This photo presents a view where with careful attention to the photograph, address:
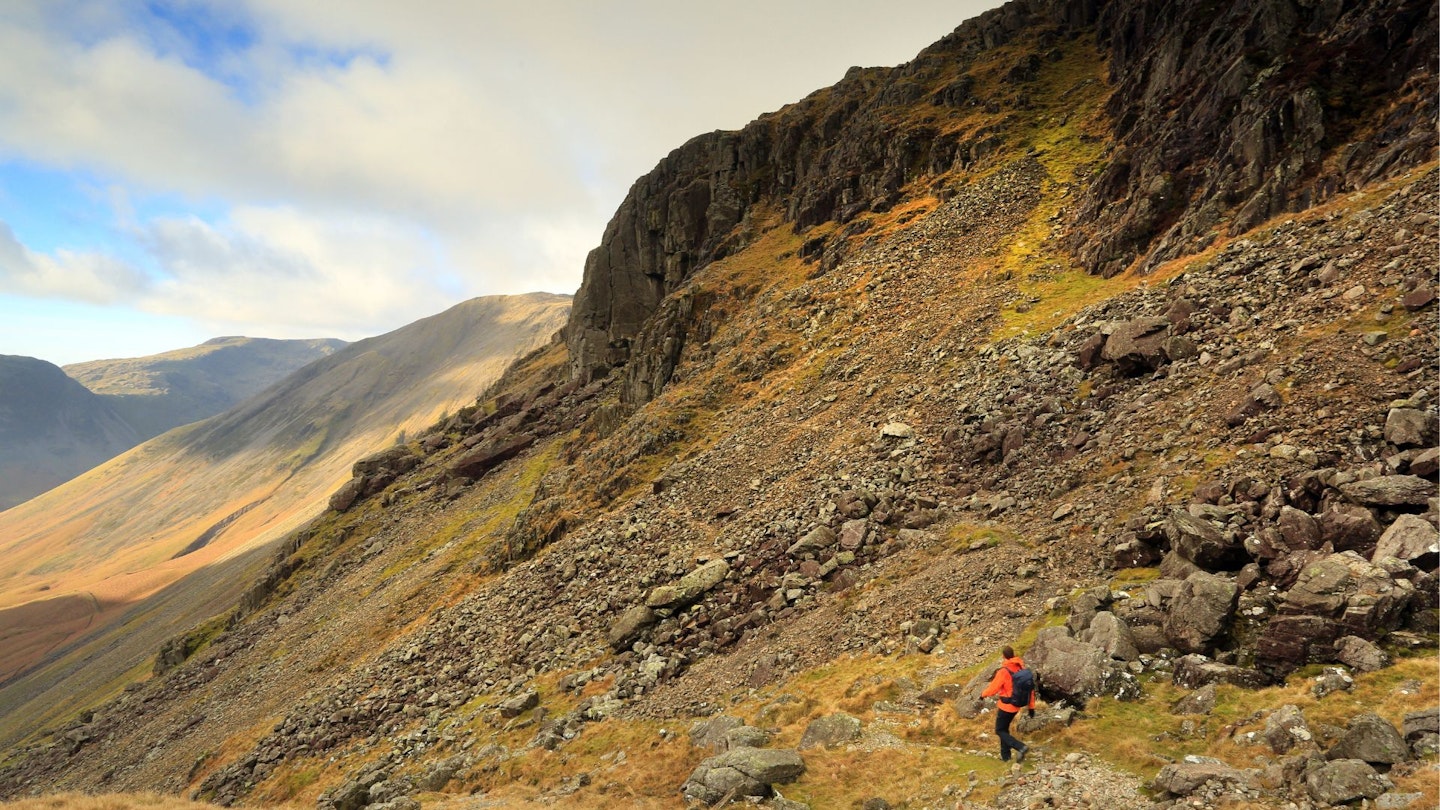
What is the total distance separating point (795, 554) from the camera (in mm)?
27562

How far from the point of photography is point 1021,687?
1396cm

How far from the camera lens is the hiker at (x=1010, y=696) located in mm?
13625

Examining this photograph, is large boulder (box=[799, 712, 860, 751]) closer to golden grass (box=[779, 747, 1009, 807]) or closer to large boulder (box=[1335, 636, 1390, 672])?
golden grass (box=[779, 747, 1009, 807])

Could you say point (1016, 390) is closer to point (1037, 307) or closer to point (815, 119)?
point (1037, 307)

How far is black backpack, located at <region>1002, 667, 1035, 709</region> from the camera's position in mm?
13828

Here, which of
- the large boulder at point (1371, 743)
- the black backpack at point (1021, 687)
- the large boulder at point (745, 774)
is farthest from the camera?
the large boulder at point (745, 774)

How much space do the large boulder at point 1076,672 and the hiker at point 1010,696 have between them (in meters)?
1.05

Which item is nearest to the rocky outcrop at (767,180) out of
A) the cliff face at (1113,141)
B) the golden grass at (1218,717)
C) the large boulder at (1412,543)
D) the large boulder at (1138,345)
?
the cliff face at (1113,141)

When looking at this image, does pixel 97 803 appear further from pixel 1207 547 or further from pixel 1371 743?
pixel 1207 547

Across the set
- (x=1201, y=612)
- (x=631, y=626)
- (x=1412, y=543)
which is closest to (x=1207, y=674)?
(x=1201, y=612)

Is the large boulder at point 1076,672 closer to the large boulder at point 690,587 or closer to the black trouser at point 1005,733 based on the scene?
the black trouser at point 1005,733

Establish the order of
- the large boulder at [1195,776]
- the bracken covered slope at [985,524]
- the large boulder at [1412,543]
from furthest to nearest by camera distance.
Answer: the bracken covered slope at [985,524] → the large boulder at [1412,543] → the large boulder at [1195,776]

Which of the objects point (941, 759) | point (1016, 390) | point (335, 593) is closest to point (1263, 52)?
point (1016, 390)

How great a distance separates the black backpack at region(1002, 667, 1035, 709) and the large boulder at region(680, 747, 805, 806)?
5497 millimetres
